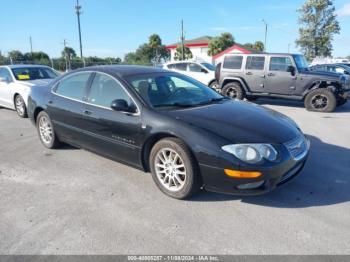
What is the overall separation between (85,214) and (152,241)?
0.87 metres

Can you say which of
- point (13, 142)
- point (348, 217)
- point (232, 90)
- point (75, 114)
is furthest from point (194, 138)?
point (232, 90)

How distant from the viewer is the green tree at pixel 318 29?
143 feet

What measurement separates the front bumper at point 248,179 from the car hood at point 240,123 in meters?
0.28

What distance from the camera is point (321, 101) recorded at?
365 inches

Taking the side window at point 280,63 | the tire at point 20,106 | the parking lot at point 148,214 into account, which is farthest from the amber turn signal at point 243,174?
the side window at point 280,63

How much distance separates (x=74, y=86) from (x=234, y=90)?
22.7 feet

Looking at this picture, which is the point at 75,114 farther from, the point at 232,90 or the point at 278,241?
the point at 232,90

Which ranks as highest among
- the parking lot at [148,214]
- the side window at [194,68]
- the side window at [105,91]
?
the side window at [194,68]

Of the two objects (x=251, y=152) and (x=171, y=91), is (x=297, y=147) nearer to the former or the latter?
(x=251, y=152)

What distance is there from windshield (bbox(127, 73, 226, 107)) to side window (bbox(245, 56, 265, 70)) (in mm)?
6052

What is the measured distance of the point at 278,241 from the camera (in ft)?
8.93

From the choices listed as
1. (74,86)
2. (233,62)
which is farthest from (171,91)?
(233,62)

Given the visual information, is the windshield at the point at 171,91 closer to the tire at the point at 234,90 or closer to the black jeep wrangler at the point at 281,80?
the black jeep wrangler at the point at 281,80

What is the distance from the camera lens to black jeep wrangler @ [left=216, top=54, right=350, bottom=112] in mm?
9172
